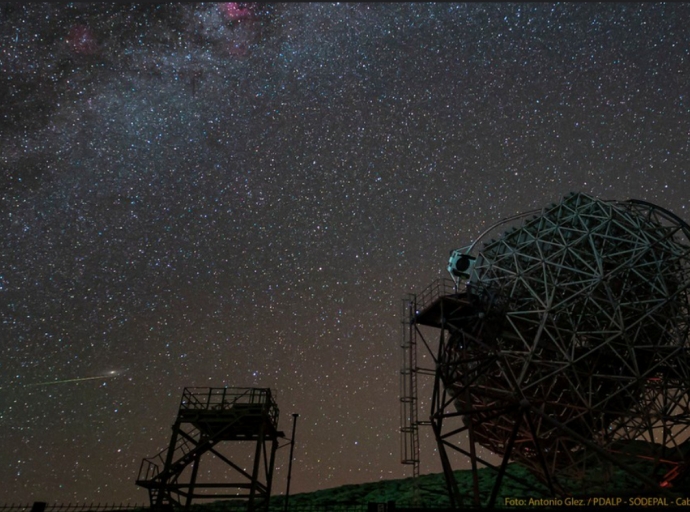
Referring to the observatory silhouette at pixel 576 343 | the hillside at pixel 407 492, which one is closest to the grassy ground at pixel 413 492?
the hillside at pixel 407 492

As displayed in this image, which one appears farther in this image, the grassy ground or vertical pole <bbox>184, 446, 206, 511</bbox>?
the grassy ground

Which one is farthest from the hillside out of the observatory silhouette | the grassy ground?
the observatory silhouette

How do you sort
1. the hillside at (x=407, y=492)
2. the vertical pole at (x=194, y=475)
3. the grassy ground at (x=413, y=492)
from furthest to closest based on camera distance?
the hillside at (x=407, y=492) → the grassy ground at (x=413, y=492) → the vertical pole at (x=194, y=475)

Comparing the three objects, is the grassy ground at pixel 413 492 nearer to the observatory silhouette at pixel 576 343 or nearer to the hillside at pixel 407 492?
the hillside at pixel 407 492

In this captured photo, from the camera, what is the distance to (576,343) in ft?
85.5

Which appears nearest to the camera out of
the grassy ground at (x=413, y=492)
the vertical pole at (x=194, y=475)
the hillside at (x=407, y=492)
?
the vertical pole at (x=194, y=475)

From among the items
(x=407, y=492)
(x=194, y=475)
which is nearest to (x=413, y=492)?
(x=407, y=492)

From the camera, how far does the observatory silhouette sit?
2542cm

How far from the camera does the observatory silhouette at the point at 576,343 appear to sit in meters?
25.4

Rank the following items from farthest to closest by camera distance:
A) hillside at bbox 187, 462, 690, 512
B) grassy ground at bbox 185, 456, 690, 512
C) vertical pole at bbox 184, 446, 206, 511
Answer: hillside at bbox 187, 462, 690, 512, grassy ground at bbox 185, 456, 690, 512, vertical pole at bbox 184, 446, 206, 511

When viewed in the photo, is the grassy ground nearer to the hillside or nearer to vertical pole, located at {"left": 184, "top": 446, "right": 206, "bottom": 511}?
the hillside

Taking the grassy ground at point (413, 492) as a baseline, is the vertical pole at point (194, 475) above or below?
below

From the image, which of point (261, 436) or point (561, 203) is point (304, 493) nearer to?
point (261, 436)

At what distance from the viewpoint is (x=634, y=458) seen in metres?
25.9
